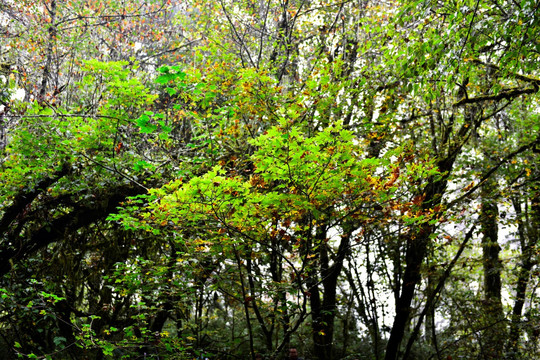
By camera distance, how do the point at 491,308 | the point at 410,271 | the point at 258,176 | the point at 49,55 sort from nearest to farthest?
the point at 258,176
the point at 410,271
the point at 491,308
the point at 49,55

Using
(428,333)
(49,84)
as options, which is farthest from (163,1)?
(428,333)

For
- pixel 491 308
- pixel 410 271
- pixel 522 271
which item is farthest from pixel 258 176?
pixel 522 271

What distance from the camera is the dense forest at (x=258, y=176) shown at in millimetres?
3273

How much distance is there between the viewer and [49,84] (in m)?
7.77

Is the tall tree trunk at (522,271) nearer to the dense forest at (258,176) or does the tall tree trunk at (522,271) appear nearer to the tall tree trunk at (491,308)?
the dense forest at (258,176)

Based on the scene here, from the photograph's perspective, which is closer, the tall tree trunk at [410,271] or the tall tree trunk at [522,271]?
the tall tree trunk at [410,271]

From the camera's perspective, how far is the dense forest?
3273 millimetres

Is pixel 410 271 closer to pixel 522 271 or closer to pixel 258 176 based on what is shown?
pixel 522 271

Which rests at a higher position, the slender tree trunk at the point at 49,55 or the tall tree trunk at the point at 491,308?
the slender tree trunk at the point at 49,55

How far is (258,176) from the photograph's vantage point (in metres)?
4.12

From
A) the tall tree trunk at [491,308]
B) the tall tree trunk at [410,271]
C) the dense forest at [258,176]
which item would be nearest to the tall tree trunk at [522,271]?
the dense forest at [258,176]

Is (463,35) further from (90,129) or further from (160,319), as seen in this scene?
(160,319)

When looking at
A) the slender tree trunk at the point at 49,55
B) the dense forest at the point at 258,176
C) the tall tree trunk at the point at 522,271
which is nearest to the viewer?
the dense forest at the point at 258,176

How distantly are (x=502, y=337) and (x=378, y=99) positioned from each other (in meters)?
4.43
